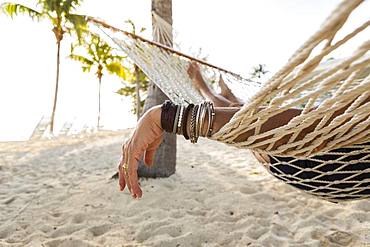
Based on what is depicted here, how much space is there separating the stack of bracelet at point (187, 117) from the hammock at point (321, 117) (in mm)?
43

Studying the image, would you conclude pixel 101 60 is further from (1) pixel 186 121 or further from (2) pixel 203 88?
(1) pixel 186 121

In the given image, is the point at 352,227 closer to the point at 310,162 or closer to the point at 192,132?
the point at 310,162

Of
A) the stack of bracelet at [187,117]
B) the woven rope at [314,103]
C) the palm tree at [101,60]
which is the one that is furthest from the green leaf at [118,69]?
the woven rope at [314,103]

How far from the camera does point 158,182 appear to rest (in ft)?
7.47

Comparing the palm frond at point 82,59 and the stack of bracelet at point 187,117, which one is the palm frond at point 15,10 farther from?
the stack of bracelet at point 187,117

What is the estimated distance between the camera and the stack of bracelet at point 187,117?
759mm

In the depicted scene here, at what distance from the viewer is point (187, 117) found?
2.58ft

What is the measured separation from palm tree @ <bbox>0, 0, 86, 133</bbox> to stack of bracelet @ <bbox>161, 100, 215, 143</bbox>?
7661 millimetres

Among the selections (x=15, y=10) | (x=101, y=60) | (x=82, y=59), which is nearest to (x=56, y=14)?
(x=15, y=10)

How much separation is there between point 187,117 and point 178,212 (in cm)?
108

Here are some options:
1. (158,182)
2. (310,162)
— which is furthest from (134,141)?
(158,182)

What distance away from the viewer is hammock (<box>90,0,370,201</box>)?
465mm

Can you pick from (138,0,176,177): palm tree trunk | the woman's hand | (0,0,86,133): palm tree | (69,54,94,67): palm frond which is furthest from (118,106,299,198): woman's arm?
(69,54,94,67): palm frond

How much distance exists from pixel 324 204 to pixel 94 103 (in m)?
12.0
